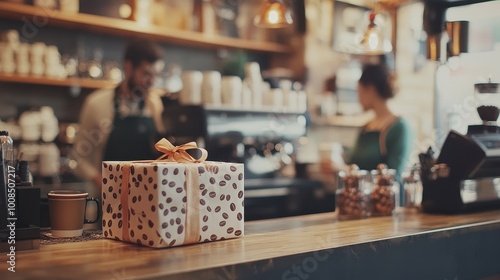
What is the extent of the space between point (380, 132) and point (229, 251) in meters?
2.45

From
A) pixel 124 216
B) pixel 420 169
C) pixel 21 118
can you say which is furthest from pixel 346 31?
pixel 124 216

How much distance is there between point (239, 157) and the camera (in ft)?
14.5

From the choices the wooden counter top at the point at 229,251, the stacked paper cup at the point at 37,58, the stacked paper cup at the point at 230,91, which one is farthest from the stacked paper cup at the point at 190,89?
the wooden counter top at the point at 229,251

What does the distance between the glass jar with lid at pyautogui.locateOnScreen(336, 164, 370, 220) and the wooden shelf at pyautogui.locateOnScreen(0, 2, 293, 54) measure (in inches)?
102

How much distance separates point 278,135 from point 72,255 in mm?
3489

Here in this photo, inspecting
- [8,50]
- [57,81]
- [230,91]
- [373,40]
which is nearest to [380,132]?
[373,40]

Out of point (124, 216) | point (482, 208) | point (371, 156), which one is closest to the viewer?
point (124, 216)

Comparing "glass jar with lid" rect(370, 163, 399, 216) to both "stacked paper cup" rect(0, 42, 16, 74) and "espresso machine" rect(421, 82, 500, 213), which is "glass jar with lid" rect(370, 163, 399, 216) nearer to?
"espresso machine" rect(421, 82, 500, 213)

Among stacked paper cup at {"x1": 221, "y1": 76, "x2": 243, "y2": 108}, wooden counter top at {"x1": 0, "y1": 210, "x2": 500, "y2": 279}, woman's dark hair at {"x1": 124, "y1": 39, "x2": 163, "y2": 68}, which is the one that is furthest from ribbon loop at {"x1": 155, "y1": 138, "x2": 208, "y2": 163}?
stacked paper cup at {"x1": 221, "y1": 76, "x2": 243, "y2": 108}

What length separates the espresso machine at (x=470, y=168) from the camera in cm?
226

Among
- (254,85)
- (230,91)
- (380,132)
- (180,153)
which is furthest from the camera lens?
(254,85)

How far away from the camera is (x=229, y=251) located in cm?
143

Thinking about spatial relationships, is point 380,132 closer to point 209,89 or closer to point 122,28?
point 209,89

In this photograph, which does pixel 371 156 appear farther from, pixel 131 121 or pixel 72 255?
pixel 72 255
